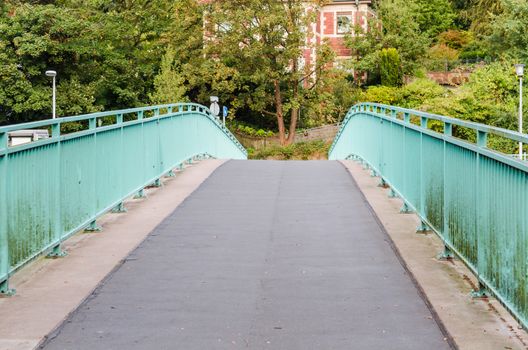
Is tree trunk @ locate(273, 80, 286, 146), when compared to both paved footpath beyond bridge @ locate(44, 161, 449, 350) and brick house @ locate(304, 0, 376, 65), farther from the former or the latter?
paved footpath beyond bridge @ locate(44, 161, 449, 350)

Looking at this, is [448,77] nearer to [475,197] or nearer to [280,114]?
[280,114]

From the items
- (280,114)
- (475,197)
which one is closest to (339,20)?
(280,114)

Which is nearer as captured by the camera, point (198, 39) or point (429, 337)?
point (429, 337)

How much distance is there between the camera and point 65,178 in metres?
9.10

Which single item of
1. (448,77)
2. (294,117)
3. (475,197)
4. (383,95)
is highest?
(448,77)

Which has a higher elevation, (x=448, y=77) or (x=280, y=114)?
(x=448, y=77)

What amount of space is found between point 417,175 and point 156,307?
435 centimetres

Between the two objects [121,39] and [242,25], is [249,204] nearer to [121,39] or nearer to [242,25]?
[242,25]

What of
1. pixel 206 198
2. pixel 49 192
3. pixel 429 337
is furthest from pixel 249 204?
pixel 429 337

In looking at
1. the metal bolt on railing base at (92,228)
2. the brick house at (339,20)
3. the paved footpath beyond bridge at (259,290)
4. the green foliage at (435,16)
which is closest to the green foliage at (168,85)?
the brick house at (339,20)

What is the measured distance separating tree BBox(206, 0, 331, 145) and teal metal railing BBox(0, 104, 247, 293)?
44.0 m

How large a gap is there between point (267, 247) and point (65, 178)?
2.15 meters

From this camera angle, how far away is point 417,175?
10469 millimetres

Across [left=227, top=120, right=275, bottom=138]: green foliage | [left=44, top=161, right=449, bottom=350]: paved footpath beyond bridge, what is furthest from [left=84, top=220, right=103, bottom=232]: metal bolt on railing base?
[left=227, top=120, right=275, bottom=138]: green foliage
